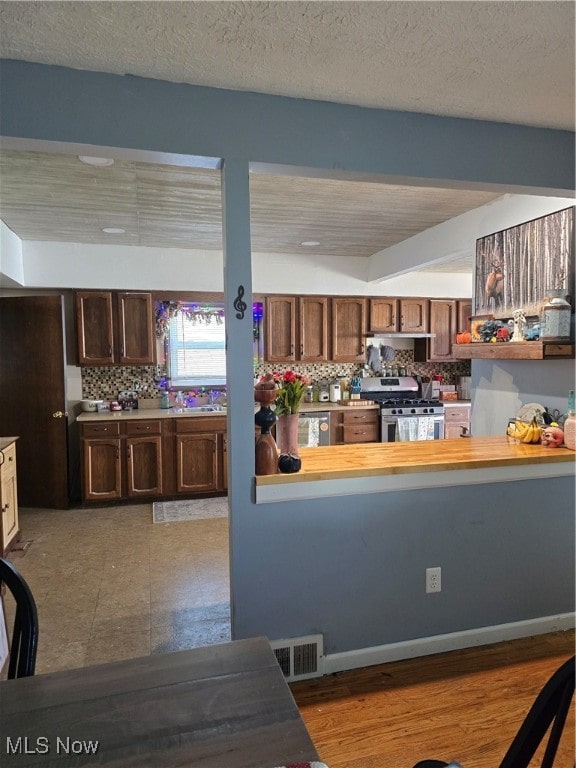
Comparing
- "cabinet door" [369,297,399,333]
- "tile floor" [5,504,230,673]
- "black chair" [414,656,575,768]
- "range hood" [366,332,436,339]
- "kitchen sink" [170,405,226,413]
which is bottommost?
"tile floor" [5,504,230,673]

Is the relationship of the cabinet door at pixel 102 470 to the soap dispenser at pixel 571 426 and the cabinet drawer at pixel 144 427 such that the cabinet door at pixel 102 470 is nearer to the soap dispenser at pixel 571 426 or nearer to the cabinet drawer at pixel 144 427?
the cabinet drawer at pixel 144 427

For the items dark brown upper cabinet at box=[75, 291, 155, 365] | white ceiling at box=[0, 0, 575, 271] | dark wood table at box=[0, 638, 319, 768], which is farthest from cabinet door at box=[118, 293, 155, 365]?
dark wood table at box=[0, 638, 319, 768]

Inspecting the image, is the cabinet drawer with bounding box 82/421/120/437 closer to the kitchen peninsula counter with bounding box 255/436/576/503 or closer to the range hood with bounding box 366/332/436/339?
the kitchen peninsula counter with bounding box 255/436/576/503

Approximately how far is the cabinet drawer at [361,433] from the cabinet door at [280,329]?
1050 mm

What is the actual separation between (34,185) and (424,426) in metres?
4.49

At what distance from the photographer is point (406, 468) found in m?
2.20

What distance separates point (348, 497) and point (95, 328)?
3707 millimetres

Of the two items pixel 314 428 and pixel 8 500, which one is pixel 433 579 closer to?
pixel 314 428

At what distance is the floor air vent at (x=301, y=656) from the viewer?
2082mm

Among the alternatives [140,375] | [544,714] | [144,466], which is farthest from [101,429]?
[544,714]

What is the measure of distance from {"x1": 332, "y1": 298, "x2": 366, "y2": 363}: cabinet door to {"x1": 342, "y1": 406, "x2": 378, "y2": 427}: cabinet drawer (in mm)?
651

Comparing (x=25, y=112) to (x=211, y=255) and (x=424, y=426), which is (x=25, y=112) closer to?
(x=211, y=255)

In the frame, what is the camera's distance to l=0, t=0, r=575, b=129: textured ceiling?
1412 mm

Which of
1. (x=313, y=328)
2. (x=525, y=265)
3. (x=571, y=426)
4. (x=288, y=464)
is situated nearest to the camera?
(x=288, y=464)
